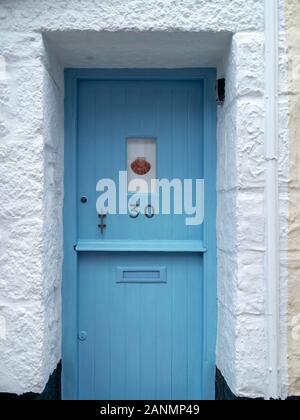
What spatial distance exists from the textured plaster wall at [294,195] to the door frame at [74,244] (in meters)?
0.52

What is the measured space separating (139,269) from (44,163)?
891 millimetres

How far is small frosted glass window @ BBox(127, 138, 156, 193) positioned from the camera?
248 cm

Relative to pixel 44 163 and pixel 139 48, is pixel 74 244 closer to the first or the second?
pixel 44 163

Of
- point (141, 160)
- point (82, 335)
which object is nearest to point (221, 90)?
point (141, 160)

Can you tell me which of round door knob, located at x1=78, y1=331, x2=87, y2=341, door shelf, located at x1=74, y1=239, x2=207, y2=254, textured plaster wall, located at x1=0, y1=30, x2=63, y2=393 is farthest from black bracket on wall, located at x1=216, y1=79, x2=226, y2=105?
round door knob, located at x1=78, y1=331, x2=87, y2=341

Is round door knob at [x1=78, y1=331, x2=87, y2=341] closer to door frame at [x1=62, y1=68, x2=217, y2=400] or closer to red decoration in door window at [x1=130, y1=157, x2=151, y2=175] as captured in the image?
door frame at [x1=62, y1=68, x2=217, y2=400]

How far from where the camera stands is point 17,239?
205 centimetres

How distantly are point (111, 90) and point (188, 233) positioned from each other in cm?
104

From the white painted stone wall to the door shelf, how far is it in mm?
384

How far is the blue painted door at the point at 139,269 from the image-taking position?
246 cm

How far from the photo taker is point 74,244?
7.95 ft

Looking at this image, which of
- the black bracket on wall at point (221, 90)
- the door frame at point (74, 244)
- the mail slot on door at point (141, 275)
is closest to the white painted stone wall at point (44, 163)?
the black bracket on wall at point (221, 90)

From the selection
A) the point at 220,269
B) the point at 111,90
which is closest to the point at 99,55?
the point at 111,90

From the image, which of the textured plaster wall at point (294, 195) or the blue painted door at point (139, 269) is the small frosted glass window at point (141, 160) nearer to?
the blue painted door at point (139, 269)
